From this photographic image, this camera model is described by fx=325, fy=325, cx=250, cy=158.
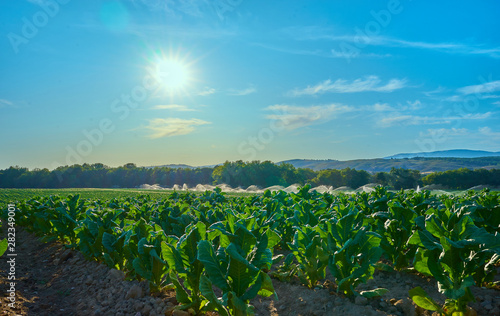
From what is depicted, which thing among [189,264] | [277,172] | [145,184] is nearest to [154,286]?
[189,264]

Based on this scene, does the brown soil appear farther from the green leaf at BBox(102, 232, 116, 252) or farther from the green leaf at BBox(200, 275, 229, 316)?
the green leaf at BBox(200, 275, 229, 316)

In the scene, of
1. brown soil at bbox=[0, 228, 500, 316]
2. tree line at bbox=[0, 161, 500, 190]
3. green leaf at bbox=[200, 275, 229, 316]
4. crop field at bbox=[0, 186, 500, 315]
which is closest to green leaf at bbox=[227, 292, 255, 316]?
crop field at bbox=[0, 186, 500, 315]

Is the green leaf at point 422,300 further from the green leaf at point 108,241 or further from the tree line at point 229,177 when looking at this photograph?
the tree line at point 229,177

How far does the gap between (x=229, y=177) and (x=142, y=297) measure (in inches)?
3314

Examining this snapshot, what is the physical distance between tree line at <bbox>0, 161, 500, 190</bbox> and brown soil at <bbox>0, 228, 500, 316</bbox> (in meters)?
66.8

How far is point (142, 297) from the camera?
4496 mm

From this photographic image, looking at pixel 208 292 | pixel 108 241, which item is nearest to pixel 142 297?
pixel 108 241

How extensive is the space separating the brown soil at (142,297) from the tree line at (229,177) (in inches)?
2629

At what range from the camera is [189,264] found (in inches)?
148

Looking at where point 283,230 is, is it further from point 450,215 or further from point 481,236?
point 481,236

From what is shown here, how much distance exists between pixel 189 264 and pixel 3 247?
2.30m

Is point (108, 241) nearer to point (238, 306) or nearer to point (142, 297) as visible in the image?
point (142, 297)

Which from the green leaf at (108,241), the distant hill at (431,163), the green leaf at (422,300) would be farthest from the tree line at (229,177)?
the green leaf at (108,241)

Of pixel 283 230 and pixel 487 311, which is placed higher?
pixel 283 230
